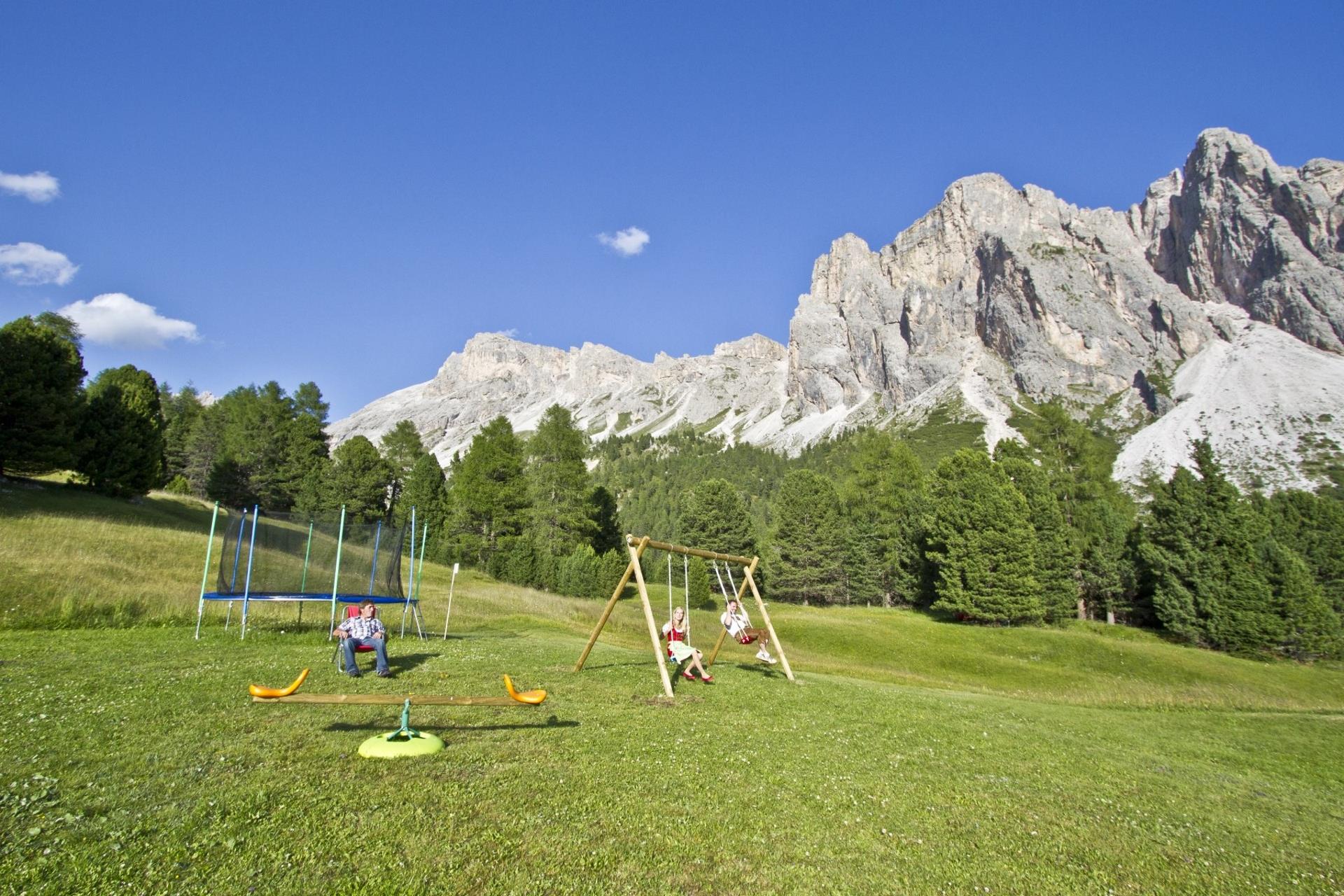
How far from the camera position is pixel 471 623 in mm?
29922

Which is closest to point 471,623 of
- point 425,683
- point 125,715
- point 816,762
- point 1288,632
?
point 425,683

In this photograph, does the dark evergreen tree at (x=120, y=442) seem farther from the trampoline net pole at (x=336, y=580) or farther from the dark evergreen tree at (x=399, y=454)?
the trampoline net pole at (x=336, y=580)

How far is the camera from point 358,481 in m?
63.5

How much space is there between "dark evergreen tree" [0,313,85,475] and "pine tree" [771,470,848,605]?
189 ft

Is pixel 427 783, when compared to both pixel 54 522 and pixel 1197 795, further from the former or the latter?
pixel 54 522

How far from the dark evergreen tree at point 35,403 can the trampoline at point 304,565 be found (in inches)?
1138

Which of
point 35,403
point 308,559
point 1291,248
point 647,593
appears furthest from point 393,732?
point 1291,248

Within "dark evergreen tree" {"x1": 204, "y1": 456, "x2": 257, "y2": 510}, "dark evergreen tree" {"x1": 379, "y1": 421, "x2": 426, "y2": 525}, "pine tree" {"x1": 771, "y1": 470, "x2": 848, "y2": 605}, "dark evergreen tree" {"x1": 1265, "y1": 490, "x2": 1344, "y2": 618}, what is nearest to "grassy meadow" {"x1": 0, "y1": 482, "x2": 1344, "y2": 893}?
"pine tree" {"x1": 771, "y1": 470, "x2": 848, "y2": 605}

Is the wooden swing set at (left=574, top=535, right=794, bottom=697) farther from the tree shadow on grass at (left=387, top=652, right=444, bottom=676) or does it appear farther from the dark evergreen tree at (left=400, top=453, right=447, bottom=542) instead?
the dark evergreen tree at (left=400, top=453, right=447, bottom=542)

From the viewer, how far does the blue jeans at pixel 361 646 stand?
1380 centimetres

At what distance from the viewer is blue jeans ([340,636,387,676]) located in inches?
543

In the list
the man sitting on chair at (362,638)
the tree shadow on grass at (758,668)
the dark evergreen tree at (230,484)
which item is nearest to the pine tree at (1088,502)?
the tree shadow on grass at (758,668)

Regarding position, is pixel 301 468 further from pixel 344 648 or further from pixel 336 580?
pixel 344 648

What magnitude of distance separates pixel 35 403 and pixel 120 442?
280 inches
